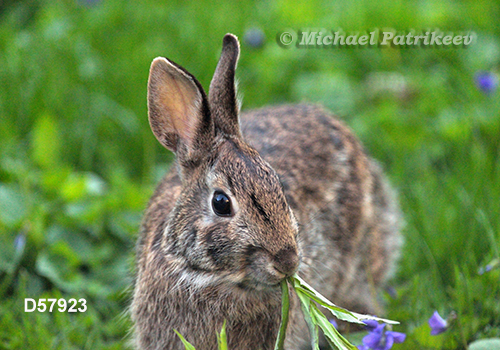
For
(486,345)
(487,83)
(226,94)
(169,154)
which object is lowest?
(486,345)

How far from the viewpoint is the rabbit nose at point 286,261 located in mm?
2730

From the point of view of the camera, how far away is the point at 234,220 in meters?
2.83

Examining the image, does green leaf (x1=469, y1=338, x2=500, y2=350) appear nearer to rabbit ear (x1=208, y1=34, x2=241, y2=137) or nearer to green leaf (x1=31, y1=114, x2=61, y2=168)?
rabbit ear (x1=208, y1=34, x2=241, y2=137)

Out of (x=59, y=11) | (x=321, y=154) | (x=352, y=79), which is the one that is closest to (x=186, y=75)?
(x=321, y=154)

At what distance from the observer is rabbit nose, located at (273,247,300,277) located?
273cm

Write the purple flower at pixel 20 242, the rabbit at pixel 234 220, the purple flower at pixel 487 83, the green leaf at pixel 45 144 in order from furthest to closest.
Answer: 1. the purple flower at pixel 487 83
2. the green leaf at pixel 45 144
3. the purple flower at pixel 20 242
4. the rabbit at pixel 234 220

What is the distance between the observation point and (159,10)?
6.93 meters

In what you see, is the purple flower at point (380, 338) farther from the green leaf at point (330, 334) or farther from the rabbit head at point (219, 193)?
the rabbit head at point (219, 193)

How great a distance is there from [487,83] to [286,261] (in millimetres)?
3504

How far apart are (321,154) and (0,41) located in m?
3.52

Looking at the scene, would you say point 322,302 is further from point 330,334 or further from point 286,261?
point 286,261
